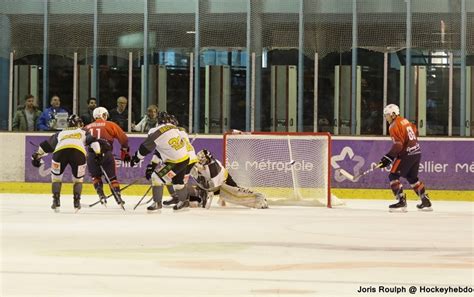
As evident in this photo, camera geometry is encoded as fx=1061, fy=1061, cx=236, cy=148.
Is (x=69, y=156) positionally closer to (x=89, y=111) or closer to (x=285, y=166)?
(x=285, y=166)

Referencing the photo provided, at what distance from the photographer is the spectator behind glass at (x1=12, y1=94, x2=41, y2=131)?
52.9 ft

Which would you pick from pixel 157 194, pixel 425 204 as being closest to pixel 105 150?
pixel 157 194

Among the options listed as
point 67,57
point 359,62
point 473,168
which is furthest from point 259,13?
point 473,168

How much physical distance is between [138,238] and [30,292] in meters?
3.25

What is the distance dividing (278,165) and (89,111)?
3.75 meters

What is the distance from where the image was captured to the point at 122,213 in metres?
12.0

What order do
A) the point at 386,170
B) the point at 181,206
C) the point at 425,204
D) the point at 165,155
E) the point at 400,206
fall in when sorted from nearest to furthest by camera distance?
1. the point at 165,155
2. the point at 181,206
3. the point at 400,206
4. the point at 425,204
5. the point at 386,170

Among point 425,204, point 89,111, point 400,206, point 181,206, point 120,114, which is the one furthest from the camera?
point 120,114

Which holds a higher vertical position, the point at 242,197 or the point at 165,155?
the point at 165,155

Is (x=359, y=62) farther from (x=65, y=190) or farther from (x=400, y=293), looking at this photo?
(x=400, y=293)

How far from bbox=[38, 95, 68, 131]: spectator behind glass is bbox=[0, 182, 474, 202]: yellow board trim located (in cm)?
107

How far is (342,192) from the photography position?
14.7m

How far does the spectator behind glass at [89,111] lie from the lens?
15788 mm

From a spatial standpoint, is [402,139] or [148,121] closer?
[402,139]
